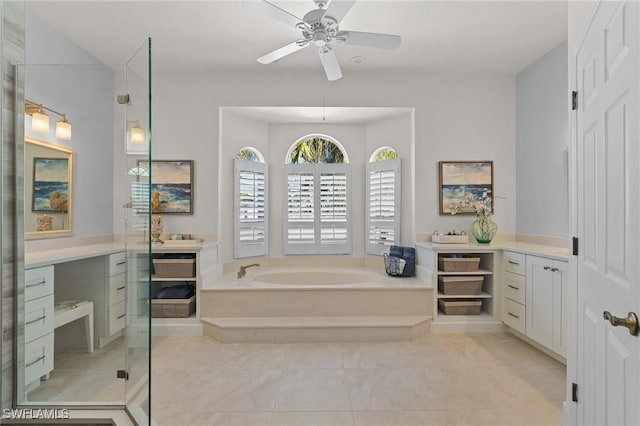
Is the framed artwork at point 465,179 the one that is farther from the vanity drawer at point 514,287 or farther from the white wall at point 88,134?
the white wall at point 88,134

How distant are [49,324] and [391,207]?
140 inches

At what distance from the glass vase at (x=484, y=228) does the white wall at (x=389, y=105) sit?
0.83ft

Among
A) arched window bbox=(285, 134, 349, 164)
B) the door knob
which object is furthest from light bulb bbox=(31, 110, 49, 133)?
arched window bbox=(285, 134, 349, 164)

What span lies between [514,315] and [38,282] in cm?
369

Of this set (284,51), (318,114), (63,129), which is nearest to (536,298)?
(284,51)

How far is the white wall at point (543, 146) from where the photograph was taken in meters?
3.27

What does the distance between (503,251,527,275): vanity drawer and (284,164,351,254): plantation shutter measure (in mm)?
1952

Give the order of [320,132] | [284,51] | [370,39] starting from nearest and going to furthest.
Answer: [370,39] → [284,51] → [320,132]

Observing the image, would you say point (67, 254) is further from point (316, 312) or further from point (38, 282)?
point (316, 312)

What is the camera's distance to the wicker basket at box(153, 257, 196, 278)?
344cm

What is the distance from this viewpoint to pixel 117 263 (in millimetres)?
2107

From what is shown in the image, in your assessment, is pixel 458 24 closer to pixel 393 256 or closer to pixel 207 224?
pixel 393 256

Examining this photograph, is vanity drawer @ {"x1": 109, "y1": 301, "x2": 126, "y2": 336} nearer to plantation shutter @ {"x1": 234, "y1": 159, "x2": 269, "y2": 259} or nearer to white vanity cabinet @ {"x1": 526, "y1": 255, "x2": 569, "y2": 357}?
plantation shutter @ {"x1": 234, "y1": 159, "x2": 269, "y2": 259}

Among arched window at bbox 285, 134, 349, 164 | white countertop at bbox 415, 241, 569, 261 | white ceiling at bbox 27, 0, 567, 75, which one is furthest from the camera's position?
arched window at bbox 285, 134, 349, 164
